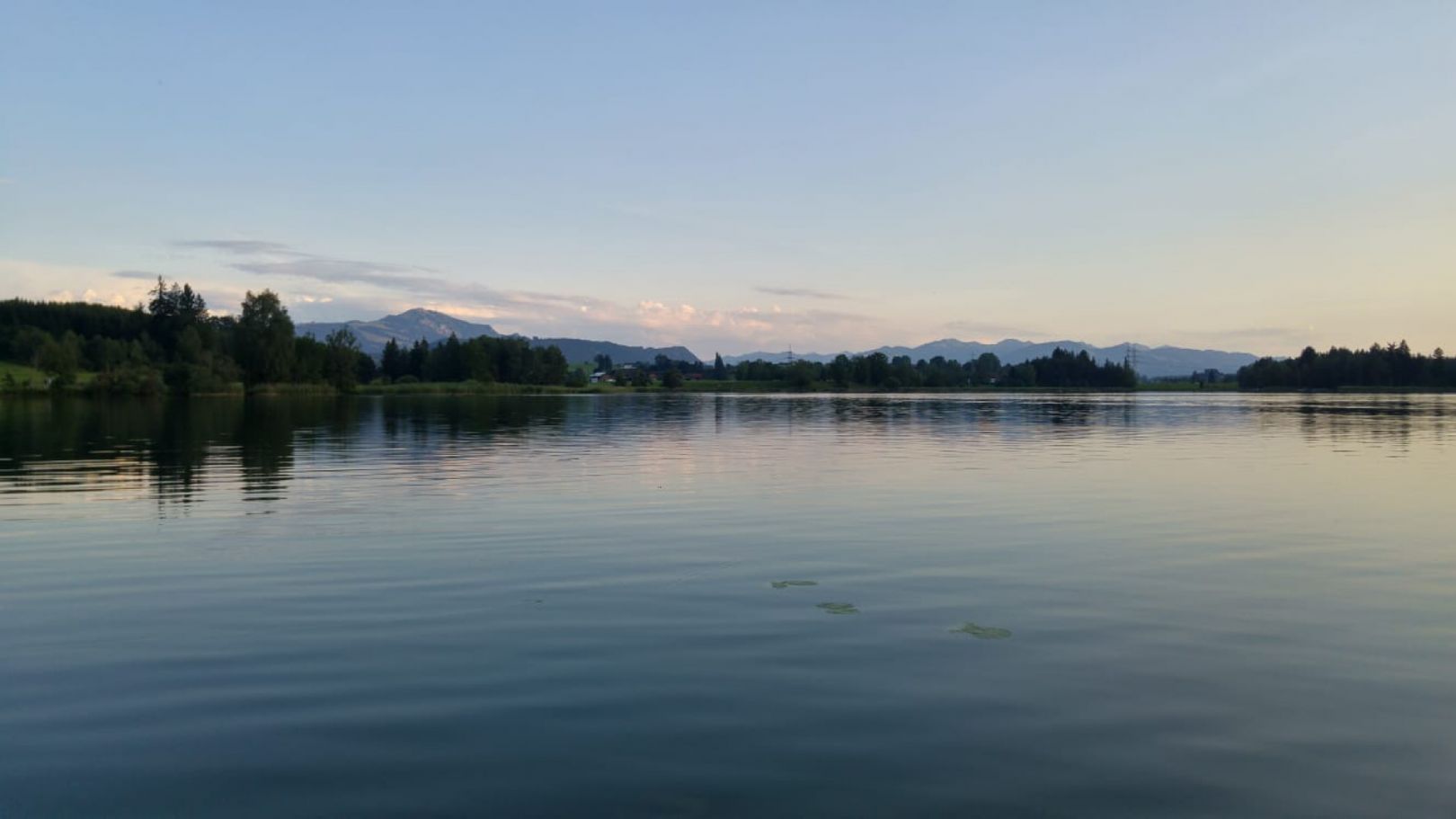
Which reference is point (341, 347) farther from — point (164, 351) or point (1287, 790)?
point (1287, 790)

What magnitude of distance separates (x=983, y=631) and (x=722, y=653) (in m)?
3.80

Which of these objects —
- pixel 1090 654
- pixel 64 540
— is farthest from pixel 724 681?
pixel 64 540

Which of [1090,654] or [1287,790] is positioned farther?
[1090,654]

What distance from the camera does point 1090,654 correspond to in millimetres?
12000

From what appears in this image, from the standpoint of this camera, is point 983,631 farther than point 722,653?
Yes

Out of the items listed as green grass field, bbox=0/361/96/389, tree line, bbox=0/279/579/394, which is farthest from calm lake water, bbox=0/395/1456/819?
green grass field, bbox=0/361/96/389

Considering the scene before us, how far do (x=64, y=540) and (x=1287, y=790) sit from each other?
22569 millimetres

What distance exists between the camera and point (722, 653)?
11938mm

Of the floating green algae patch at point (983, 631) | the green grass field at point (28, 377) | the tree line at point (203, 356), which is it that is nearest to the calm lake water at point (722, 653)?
the floating green algae patch at point (983, 631)

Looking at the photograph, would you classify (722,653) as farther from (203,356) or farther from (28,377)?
(28,377)

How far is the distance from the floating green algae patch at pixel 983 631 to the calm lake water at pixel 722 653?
0.07 meters

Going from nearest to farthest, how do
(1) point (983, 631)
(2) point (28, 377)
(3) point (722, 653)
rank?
(3) point (722, 653), (1) point (983, 631), (2) point (28, 377)

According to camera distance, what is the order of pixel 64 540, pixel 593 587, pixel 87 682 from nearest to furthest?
pixel 87 682
pixel 593 587
pixel 64 540

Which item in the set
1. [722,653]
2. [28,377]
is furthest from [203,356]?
[722,653]
